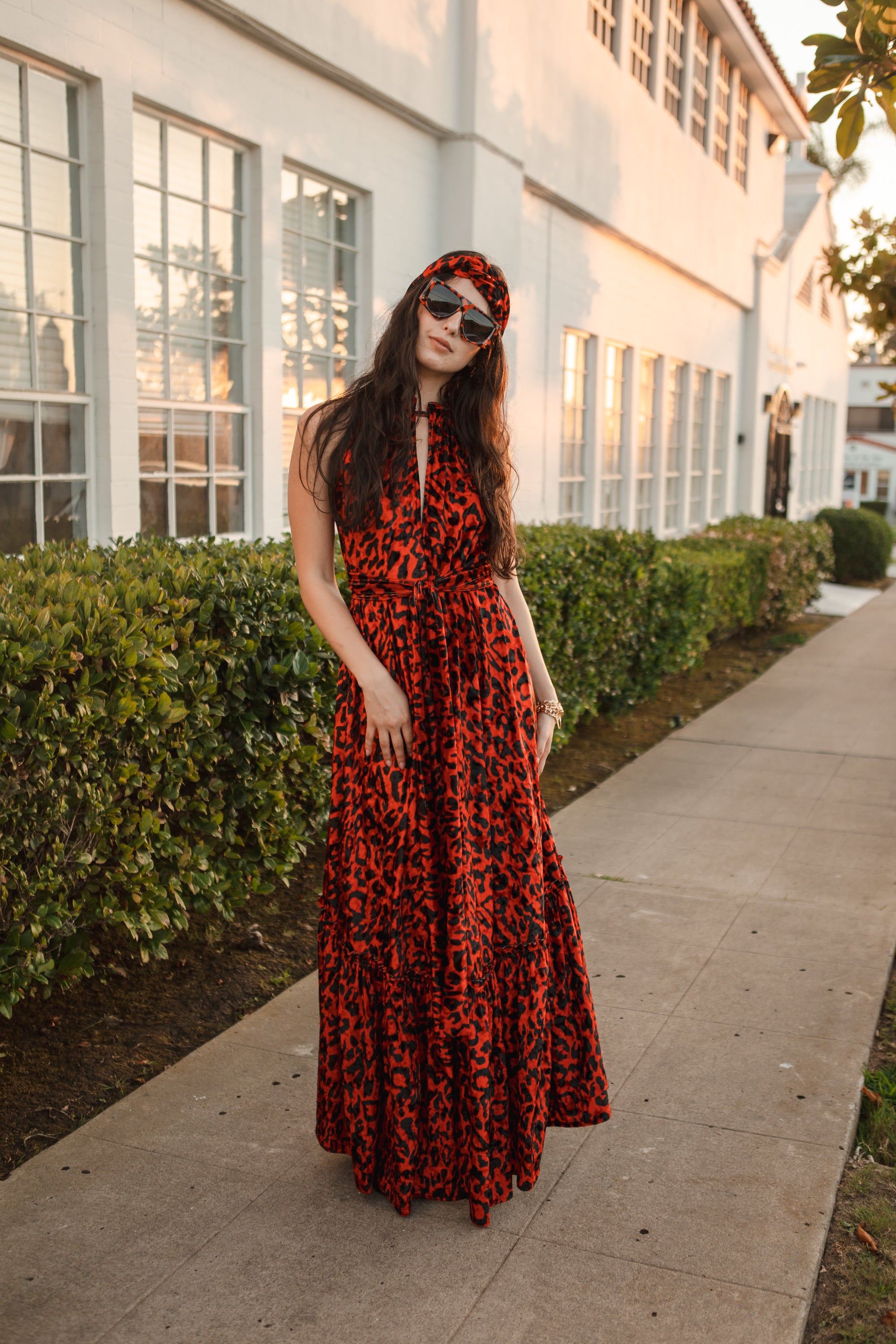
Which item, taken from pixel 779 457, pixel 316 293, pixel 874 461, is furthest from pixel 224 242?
pixel 874 461

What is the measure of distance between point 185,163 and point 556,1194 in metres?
5.51

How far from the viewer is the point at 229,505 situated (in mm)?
6906

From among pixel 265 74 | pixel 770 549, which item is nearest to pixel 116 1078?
pixel 265 74

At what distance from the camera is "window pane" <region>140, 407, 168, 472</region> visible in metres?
6.16

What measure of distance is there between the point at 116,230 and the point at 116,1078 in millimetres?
4039

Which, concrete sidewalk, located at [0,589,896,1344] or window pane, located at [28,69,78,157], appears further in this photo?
window pane, located at [28,69,78,157]

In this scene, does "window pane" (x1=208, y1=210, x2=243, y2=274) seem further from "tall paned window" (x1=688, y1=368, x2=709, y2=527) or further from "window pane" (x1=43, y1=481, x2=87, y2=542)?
"tall paned window" (x1=688, y1=368, x2=709, y2=527)

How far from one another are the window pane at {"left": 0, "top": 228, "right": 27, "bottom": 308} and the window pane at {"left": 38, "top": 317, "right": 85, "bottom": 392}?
167mm

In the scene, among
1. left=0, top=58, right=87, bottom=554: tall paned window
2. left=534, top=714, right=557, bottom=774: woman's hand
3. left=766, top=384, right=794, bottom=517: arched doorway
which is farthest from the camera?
left=766, top=384, right=794, bottom=517: arched doorway

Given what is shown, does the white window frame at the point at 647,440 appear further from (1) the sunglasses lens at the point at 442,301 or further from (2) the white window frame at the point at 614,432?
(1) the sunglasses lens at the point at 442,301

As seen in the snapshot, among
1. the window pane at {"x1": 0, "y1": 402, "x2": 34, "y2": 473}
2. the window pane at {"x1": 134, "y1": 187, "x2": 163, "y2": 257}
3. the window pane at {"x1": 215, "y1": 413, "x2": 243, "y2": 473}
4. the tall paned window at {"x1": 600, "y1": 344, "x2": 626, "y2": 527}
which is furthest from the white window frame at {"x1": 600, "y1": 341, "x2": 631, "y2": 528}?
the window pane at {"x1": 0, "y1": 402, "x2": 34, "y2": 473}

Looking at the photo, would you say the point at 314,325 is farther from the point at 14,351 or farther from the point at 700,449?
the point at 700,449

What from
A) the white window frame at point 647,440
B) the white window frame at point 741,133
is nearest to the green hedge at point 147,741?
the white window frame at point 647,440

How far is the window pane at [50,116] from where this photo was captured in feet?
17.3
